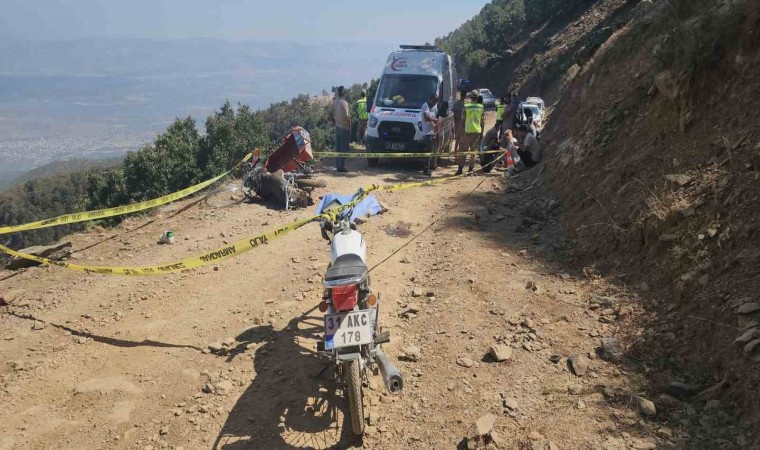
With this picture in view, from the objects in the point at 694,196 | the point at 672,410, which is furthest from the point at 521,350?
the point at 694,196

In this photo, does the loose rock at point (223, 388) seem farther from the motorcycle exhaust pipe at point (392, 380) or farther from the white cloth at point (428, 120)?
the white cloth at point (428, 120)

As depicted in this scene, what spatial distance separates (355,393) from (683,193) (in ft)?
13.3

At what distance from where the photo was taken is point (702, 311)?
4.02m

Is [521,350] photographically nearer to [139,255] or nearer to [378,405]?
[378,405]

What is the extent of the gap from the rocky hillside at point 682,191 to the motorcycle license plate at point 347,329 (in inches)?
90.0

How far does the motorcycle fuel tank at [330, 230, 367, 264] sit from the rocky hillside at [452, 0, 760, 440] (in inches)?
99.9

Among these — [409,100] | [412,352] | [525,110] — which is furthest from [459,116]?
Result: [412,352]

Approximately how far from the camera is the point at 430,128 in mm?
12719

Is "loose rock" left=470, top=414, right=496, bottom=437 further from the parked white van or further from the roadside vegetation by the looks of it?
the roadside vegetation

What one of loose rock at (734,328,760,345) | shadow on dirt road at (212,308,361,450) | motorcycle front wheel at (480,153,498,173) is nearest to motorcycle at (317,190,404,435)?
shadow on dirt road at (212,308,361,450)

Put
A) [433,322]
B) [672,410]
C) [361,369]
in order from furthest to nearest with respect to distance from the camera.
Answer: [433,322]
[361,369]
[672,410]

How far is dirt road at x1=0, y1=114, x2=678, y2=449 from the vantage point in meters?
3.90

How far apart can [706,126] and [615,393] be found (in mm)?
3667

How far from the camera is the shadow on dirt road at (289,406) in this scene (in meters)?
3.87
